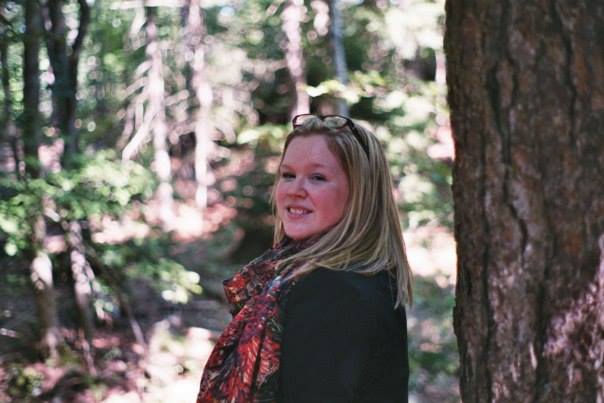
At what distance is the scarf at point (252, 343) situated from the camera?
6.20 feet

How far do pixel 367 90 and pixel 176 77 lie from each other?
66.8 ft

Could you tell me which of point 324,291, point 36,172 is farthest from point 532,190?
→ point 36,172

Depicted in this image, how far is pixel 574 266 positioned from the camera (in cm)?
158

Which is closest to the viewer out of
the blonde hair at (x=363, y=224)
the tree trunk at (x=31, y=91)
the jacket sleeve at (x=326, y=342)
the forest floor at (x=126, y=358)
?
the jacket sleeve at (x=326, y=342)

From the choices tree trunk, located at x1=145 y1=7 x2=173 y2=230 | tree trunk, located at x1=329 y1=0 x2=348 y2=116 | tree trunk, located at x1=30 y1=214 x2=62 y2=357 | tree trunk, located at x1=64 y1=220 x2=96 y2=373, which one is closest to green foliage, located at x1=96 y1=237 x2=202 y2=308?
tree trunk, located at x1=64 y1=220 x2=96 y2=373

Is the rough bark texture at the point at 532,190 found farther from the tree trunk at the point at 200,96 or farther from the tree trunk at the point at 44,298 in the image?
the tree trunk at the point at 200,96

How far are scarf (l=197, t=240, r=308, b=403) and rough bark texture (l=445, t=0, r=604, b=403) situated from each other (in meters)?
0.52

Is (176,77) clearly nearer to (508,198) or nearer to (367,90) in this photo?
(367,90)

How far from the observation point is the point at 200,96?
2028 cm

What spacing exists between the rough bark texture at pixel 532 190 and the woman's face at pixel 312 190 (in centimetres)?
52

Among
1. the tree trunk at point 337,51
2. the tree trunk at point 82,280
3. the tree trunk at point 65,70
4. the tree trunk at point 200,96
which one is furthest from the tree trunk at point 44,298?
the tree trunk at point 200,96

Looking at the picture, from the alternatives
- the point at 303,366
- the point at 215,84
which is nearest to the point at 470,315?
the point at 303,366

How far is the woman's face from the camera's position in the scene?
84.9 inches

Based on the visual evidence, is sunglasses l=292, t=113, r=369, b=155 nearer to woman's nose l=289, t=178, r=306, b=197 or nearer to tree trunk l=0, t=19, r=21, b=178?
woman's nose l=289, t=178, r=306, b=197
